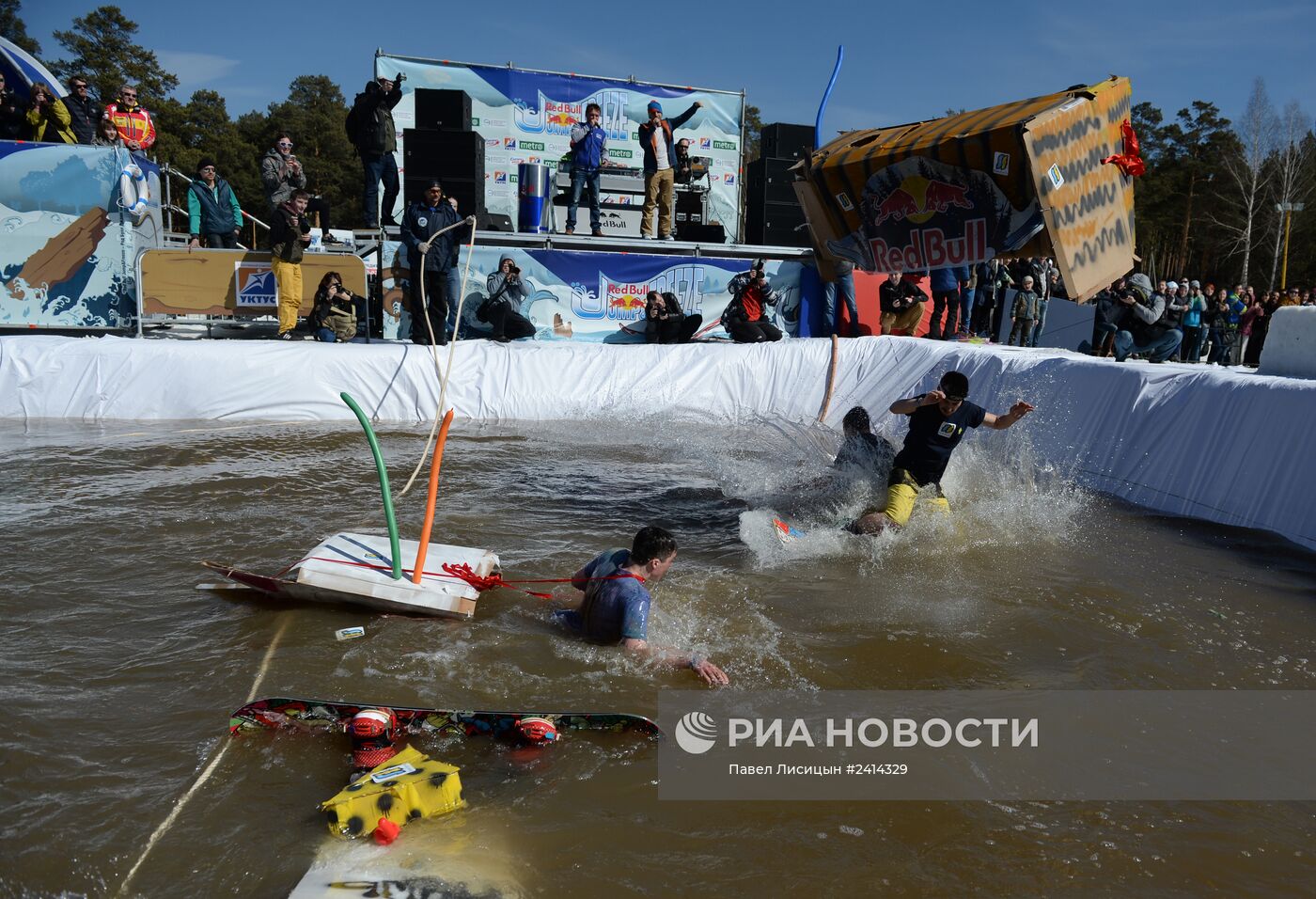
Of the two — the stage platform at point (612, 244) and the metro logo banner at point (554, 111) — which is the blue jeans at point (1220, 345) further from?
the metro logo banner at point (554, 111)

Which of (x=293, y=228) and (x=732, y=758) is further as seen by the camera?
(x=293, y=228)

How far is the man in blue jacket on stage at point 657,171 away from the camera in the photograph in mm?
15422

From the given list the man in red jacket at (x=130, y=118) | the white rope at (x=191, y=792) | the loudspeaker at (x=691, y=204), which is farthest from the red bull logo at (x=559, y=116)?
the white rope at (x=191, y=792)

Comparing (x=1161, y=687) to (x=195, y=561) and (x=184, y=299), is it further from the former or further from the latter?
(x=184, y=299)

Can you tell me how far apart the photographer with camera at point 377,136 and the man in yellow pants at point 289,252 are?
1.76 m

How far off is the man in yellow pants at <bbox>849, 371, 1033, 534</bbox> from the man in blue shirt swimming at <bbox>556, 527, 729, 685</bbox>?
8.84ft

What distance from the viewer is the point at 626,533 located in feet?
24.8

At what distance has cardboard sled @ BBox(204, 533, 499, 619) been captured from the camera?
553 cm

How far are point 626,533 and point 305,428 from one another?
18.3ft

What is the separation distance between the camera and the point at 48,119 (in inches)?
550

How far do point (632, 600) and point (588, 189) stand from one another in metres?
12.0

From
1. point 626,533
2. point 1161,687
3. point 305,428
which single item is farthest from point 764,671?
point 305,428

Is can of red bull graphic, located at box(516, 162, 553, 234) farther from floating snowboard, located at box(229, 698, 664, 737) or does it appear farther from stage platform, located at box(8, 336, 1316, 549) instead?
floating snowboard, located at box(229, 698, 664, 737)

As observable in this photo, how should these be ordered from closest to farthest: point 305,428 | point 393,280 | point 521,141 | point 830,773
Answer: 1. point 830,773
2. point 305,428
3. point 393,280
4. point 521,141
